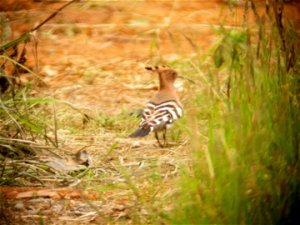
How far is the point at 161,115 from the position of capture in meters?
6.35

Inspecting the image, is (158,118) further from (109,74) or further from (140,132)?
(109,74)

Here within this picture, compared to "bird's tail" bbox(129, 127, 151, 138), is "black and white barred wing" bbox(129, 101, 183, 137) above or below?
above

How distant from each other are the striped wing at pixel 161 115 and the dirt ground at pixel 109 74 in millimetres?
210

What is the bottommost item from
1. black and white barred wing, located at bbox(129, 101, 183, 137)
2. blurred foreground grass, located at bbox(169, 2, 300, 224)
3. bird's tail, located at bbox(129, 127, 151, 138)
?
bird's tail, located at bbox(129, 127, 151, 138)

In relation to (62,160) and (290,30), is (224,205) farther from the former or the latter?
(62,160)

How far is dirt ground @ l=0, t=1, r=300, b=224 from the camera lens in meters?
4.59

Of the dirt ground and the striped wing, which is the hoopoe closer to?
the striped wing

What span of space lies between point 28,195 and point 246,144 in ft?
6.23

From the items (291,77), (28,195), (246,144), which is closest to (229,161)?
(246,144)

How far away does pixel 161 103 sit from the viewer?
6.62m

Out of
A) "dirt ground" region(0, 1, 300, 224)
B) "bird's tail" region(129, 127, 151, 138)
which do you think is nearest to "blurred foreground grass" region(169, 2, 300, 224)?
"dirt ground" region(0, 1, 300, 224)

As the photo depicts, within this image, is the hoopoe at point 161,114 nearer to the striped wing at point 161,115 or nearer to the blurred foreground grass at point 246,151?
the striped wing at point 161,115

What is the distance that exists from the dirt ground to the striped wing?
0.21m

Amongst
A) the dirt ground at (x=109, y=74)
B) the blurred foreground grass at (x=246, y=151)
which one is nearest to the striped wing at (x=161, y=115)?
the dirt ground at (x=109, y=74)
